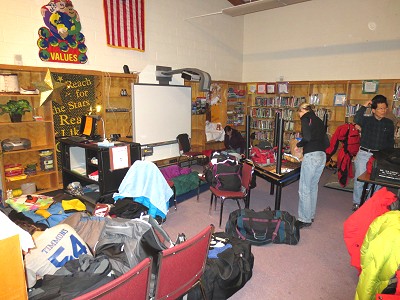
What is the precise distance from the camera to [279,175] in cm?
338

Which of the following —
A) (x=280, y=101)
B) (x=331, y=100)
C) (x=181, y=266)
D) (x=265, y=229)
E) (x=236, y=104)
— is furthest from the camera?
(x=236, y=104)

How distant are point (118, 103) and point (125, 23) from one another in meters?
1.55

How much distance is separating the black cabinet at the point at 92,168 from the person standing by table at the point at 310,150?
6.68 feet

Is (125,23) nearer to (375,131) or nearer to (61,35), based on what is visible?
(61,35)

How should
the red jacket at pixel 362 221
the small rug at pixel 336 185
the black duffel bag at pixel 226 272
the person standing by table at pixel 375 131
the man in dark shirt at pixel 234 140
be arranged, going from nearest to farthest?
the red jacket at pixel 362 221 → the black duffel bag at pixel 226 272 → the person standing by table at pixel 375 131 → the small rug at pixel 336 185 → the man in dark shirt at pixel 234 140

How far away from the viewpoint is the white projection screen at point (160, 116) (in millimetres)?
5316

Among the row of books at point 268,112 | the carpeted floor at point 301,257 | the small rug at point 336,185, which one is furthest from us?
the row of books at point 268,112

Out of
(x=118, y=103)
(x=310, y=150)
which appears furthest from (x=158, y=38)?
(x=310, y=150)

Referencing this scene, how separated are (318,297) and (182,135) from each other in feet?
14.0

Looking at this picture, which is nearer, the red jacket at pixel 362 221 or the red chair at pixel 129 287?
the red chair at pixel 129 287

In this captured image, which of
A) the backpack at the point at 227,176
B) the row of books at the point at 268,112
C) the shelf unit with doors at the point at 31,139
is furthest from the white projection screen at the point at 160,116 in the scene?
the backpack at the point at 227,176

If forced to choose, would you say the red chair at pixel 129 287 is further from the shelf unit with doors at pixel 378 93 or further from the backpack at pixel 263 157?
the shelf unit with doors at pixel 378 93

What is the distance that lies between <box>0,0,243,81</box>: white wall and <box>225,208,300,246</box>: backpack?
385 cm

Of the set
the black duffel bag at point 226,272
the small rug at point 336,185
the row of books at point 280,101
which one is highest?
the row of books at point 280,101
